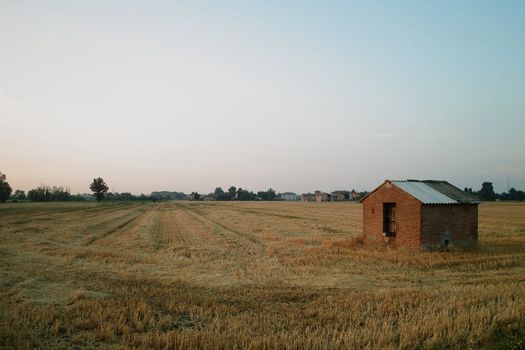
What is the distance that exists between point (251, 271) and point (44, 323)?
28.4 ft

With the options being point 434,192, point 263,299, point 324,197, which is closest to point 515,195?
point 324,197

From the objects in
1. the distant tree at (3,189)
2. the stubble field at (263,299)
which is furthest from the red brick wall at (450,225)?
the distant tree at (3,189)

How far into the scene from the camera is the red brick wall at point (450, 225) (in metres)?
22.3

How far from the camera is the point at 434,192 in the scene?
24.5 meters

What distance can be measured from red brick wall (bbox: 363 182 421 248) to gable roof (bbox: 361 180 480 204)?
43cm

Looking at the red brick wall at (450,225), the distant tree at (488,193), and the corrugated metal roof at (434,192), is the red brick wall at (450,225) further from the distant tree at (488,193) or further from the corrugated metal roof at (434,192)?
the distant tree at (488,193)

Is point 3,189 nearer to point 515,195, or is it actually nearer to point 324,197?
point 324,197

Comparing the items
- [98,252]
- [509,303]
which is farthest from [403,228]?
[98,252]

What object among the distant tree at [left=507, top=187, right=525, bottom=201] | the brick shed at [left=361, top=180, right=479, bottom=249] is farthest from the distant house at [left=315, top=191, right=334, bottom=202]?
the brick shed at [left=361, top=180, right=479, bottom=249]

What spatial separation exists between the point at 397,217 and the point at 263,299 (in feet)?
44.9

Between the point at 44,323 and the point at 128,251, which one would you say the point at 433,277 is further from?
the point at 128,251

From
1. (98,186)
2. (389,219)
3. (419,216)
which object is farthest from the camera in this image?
(98,186)

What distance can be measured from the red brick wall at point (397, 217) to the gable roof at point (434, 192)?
0.43m

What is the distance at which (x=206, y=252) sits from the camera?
2275cm
